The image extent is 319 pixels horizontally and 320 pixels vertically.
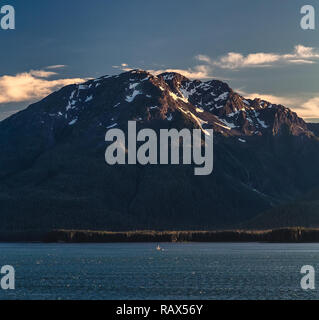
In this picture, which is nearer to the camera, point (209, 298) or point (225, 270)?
point (209, 298)

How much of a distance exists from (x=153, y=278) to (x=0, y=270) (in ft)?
161

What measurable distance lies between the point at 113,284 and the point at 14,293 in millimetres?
26114

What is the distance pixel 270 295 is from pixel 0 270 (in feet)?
299

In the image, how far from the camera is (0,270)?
194m

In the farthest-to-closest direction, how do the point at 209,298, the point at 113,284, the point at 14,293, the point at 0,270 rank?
1. the point at 0,270
2. the point at 113,284
3. the point at 14,293
4. the point at 209,298
